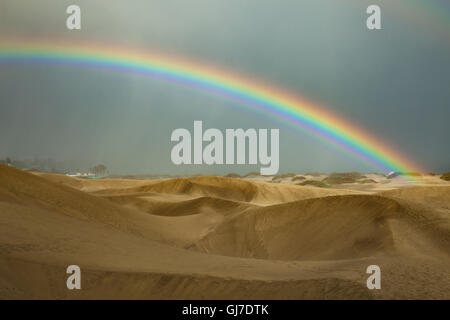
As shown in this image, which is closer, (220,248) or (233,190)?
(220,248)

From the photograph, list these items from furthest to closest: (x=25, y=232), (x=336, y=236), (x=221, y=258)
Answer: (x=336, y=236)
(x=221, y=258)
(x=25, y=232)

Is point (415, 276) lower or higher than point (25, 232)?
lower

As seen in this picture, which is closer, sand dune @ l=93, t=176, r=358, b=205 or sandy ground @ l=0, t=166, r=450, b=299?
sandy ground @ l=0, t=166, r=450, b=299

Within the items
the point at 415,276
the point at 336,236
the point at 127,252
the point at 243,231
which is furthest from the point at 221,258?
the point at 243,231

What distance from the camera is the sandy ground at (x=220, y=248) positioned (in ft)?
15.8

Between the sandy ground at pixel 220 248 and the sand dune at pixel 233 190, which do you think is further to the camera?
the sand dune at pixel 233 190

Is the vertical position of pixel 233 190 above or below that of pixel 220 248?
above

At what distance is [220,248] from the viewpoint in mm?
11398

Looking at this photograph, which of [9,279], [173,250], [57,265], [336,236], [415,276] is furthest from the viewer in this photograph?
[336,236]

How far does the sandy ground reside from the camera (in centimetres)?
482

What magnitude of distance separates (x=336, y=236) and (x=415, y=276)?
4.71 metres

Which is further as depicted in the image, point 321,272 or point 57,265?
point 321,272
